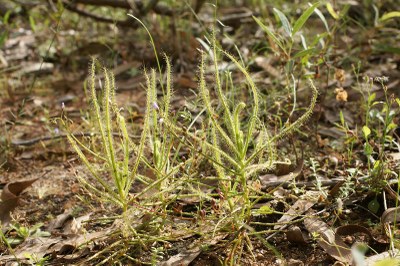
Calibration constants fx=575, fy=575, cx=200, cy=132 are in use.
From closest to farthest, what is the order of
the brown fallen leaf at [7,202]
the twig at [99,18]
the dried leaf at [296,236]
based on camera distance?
the dried leaf at [296,236], the brown fallen leaf at [7,202], the twig at [99,18]

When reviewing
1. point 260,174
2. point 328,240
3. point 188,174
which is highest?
point 188,174

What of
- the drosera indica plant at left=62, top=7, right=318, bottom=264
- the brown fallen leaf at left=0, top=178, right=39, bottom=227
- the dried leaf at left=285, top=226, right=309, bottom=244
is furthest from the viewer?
the brown fallen leaf at left=0, top=178, right=39, bottom=227

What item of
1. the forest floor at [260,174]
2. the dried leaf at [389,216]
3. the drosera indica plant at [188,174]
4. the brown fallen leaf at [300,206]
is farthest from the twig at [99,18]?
the dried leaf at [389,216]

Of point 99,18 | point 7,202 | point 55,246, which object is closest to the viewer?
point 55,246

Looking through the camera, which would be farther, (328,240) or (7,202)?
(7,202)

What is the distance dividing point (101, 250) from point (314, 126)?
4.10 feet

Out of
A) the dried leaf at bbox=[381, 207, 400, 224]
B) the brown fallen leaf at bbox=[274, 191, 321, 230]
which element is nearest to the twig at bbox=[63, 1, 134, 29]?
the brown fallen leaf at bbox=[274, 191, 321, 230]

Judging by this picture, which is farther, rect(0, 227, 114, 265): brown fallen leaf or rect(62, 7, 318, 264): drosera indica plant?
rect(0, 227, 114, 265): brown fallen leaf

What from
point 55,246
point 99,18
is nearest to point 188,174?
point 55,246

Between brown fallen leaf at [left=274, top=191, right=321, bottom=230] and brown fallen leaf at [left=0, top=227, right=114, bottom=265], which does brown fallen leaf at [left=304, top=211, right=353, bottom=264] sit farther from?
brown fallen leaf at [left=0, top=227, right=114, bottom=265]

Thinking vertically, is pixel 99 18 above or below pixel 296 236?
below

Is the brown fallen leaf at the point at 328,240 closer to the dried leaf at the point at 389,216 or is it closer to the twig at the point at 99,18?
the dried leaf at the point at 389,216

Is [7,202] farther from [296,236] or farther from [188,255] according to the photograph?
[296,236]

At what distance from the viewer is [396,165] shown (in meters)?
2.05
